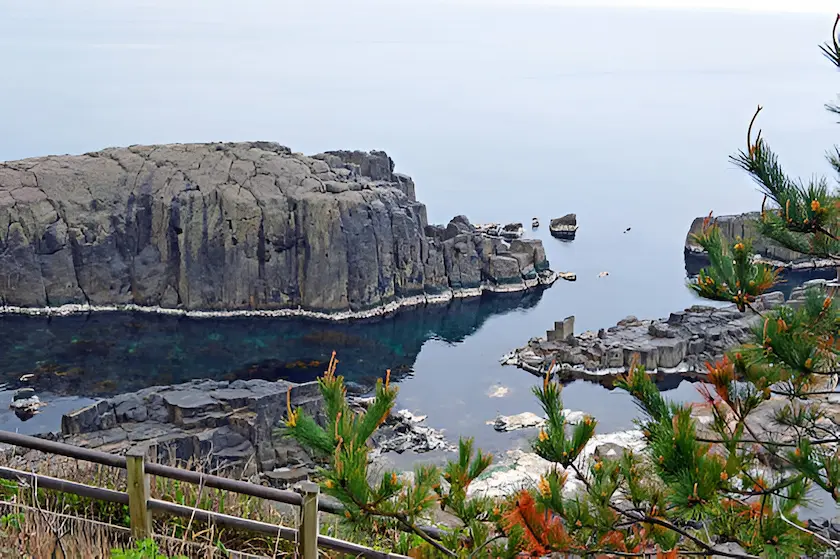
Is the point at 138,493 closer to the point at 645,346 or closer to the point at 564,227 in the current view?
the point at 645,346

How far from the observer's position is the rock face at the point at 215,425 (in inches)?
989

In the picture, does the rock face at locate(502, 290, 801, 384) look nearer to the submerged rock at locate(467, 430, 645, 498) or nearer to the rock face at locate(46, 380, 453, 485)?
the submerged rock at locate(467, 430, 645, 498)

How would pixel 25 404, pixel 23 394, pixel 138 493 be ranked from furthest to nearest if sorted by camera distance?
pixel 23 394, pixel 25 404, pixel 138 493

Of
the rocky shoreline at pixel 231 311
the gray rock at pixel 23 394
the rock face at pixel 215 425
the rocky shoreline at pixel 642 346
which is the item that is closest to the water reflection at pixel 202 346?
the rocky shoreline at pixel 231 311

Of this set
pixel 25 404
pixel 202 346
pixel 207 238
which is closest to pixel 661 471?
pixel 25 404

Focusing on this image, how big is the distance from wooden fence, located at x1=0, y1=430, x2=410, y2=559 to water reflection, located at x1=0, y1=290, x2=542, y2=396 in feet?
102

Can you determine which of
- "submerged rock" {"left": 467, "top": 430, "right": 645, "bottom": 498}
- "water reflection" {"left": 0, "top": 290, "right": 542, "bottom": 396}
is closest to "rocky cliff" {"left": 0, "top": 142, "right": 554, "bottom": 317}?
"water reflection" {"left": 0, "top": 290, "right": 542, "bottom": 396}

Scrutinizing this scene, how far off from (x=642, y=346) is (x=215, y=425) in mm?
20145

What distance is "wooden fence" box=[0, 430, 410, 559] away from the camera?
5.98 metres

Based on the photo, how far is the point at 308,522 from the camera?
19.6 ft

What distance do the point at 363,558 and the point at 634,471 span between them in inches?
82.1

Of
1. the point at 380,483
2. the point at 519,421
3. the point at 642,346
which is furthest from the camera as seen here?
the point at 642,346

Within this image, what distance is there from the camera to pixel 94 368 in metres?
38.4

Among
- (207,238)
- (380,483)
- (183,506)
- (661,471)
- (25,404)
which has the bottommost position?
(25,404)
